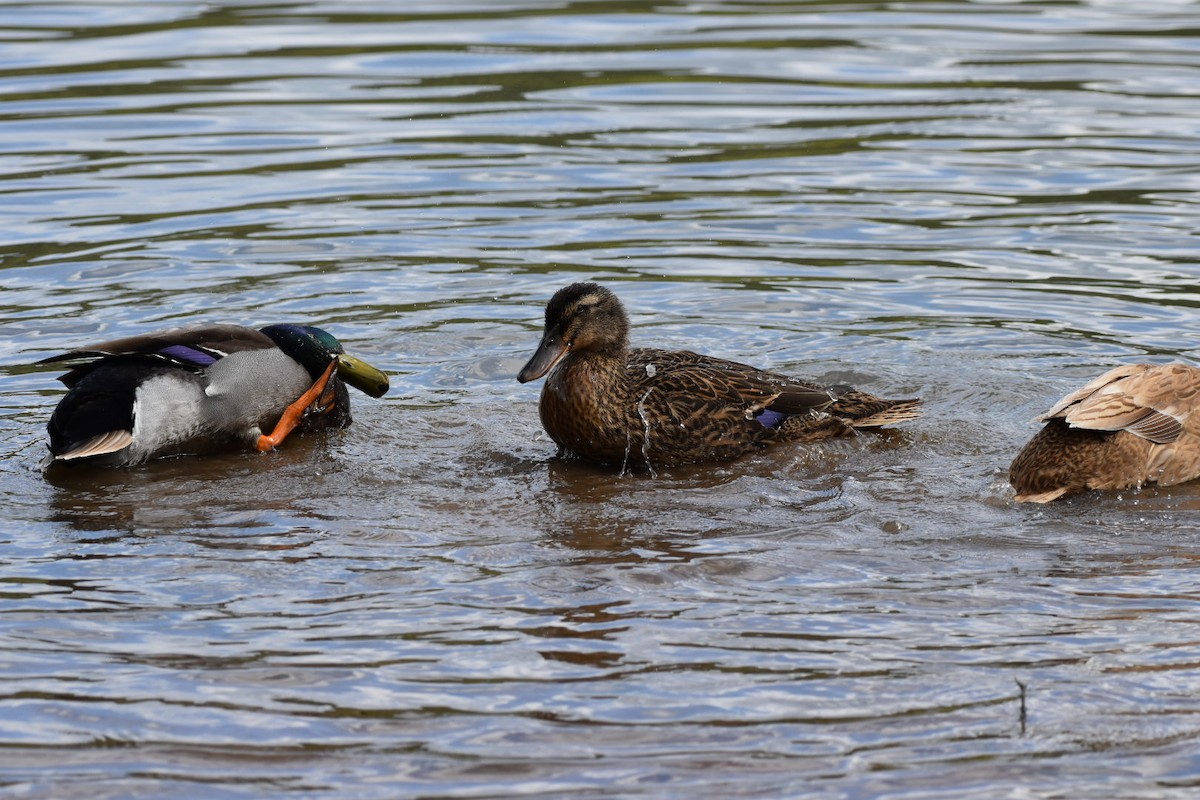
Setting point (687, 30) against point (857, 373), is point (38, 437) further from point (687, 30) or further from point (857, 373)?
point (687, 30)

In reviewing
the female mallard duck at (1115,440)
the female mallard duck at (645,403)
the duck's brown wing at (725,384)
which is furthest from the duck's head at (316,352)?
the female mallard duck at (1115,440)

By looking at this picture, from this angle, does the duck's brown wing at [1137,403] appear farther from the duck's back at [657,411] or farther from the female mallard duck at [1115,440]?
the duck's back at [657,411]

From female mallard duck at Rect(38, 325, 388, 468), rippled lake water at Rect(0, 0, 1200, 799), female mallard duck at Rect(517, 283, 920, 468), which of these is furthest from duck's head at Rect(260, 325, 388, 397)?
female mallard duck at Rect(517, 283, 920, 468)

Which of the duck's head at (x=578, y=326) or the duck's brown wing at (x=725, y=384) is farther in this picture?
the duck's brown wing at (x=725, y=384)

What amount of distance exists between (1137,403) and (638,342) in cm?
335

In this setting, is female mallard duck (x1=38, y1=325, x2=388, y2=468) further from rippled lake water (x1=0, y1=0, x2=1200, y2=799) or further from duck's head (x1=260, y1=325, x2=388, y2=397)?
rippled lake water (x1=0, y1=0, x2=1200, y2=799)

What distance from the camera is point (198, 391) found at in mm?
8383

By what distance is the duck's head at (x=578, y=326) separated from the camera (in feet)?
27.3

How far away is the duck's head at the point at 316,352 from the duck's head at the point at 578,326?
0.98 metres

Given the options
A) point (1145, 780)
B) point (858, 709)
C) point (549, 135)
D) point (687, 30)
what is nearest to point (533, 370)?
point (858, 709)

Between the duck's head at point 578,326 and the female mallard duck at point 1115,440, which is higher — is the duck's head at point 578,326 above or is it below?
above

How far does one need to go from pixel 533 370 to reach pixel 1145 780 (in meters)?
4.00

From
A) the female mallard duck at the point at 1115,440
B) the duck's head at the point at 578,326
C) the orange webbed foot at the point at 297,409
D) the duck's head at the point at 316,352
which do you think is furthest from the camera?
the duck's head at the point at 316,352

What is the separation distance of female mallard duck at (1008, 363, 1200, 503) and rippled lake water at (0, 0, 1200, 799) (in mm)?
117
